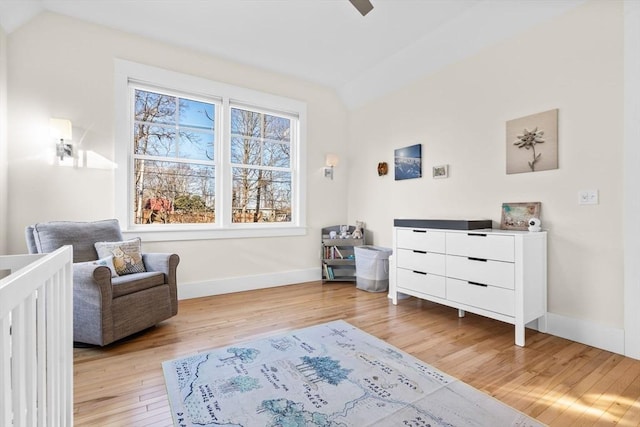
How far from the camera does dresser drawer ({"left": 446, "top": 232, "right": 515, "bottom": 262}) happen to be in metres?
2.33

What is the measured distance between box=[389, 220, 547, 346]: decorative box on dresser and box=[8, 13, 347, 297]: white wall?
1.88 meters

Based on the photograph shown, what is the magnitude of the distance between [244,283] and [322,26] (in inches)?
118

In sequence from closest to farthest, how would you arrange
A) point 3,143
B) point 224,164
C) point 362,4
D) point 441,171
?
point 362,4, point 3,143, point 441,171, point 224,164

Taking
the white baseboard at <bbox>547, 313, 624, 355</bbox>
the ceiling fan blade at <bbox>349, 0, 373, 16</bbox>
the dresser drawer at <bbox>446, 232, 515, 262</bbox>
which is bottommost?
the white baseboard at <bbox>547, 313, 624, 355</bbox>

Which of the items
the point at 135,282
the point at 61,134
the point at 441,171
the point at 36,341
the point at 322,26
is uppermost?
the point at 322,26

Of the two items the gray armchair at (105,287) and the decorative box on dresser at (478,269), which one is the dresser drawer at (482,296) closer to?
the decorative box on dresser at (478,269)

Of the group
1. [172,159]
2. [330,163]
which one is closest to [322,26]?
[330,163]

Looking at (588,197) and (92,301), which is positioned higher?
(588,197)

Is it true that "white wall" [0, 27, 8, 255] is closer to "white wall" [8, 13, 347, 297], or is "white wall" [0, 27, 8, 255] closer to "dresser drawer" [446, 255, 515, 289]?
"white wall" [8, 13, 347, 297]

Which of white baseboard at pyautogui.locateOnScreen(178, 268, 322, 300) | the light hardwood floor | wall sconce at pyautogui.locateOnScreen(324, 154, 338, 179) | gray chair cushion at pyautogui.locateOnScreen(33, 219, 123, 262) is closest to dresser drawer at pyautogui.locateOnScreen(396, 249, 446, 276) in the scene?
the light hardwood floor

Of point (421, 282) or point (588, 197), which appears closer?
point (588, 197)

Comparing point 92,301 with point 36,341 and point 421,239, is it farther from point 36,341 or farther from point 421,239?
point 421,239

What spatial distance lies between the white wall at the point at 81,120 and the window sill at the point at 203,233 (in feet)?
0.22

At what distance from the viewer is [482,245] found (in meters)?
2.49
